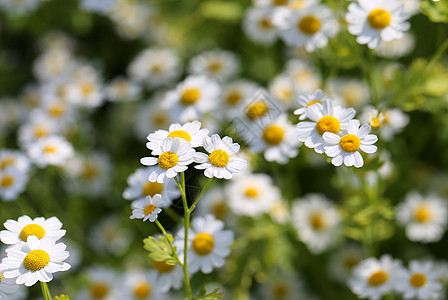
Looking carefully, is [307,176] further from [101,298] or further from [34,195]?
[34,195]

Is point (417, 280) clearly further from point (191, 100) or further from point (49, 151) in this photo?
point (49, 151)

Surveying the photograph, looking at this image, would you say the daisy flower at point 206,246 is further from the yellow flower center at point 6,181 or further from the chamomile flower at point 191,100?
the yellow flower center at point 6,181

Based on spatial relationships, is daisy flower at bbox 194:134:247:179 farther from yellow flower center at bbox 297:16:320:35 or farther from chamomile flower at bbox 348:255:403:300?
yellow flower center at bbox 297:16:320:35

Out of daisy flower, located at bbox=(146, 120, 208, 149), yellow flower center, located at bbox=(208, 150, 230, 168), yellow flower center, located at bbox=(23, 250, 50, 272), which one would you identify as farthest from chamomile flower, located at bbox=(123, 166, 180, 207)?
yellow flower center, located at bbox=(23, 250, 50, 272)

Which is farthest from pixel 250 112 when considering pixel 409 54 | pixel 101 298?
pixel 409 54

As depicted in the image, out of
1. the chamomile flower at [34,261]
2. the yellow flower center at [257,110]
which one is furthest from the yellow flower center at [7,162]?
the yellow flower center at [257,110]

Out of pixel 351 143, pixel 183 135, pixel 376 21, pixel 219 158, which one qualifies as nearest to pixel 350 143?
pixel 351 143
